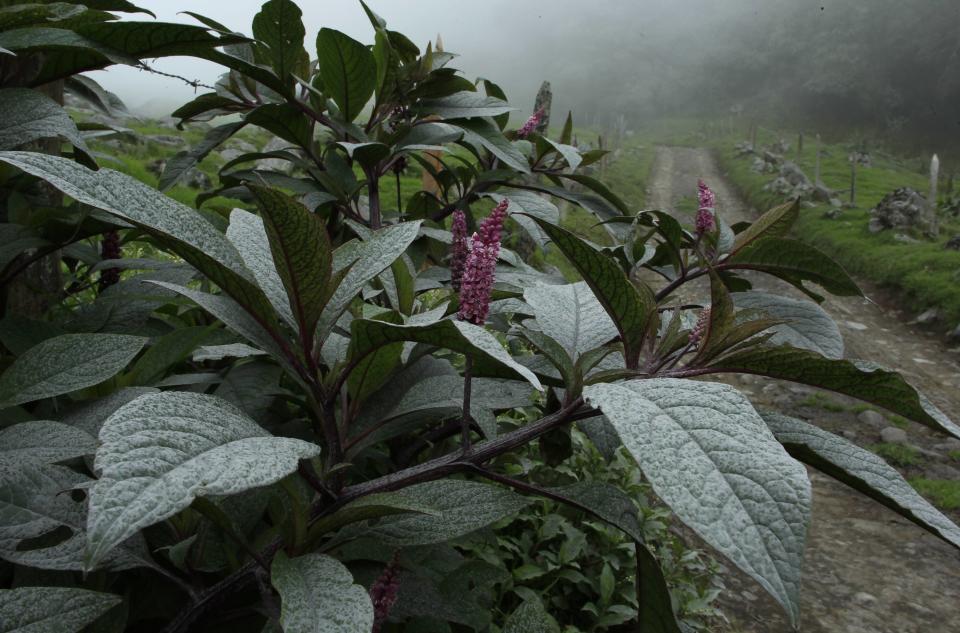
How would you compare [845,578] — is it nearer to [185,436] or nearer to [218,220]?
[218,220]

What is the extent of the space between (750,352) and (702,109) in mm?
80194

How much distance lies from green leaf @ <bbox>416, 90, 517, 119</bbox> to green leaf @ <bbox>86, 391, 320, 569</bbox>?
117 centimetres

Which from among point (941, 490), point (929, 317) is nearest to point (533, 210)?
point (941, 490)

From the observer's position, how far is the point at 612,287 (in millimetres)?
838

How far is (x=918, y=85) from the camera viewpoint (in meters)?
50.5

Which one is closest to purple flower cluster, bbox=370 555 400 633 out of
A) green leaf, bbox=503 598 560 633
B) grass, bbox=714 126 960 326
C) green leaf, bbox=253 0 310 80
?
green leaf, bbox=503 598 560 633

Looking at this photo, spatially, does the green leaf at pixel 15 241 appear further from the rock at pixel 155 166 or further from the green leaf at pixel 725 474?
the rock at pixel 155 166

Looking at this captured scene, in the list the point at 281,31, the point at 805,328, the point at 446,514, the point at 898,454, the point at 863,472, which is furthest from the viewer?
the point at 898,454

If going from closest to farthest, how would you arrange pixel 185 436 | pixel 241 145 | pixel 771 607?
pixel 185 436, pixel 771 607, pixel 241 145

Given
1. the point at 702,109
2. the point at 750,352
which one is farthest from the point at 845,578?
the point at 702,109

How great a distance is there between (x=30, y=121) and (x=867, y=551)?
5.29 meters

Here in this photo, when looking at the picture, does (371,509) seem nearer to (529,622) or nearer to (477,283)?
(477,283)

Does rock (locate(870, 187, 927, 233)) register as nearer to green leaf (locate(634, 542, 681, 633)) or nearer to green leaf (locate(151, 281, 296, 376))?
green leaf (locate(634, 542, 681, 633))

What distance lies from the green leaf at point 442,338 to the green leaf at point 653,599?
43cm
